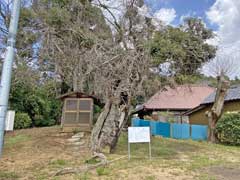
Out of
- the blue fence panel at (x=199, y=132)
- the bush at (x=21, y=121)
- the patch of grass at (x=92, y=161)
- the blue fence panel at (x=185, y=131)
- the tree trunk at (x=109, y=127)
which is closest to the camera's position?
the patch of grass at (x=92, y=161)

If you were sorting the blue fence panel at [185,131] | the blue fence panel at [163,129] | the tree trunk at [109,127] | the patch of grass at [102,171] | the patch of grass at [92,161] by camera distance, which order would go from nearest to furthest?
the patch of grass at [102,171]
the patch of grass at [92,161]
the tree trunk at [109,127]
the blue fence panel at [185,131]
the blue fence panel at [163,129]

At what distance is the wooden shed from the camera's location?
11.9 metres

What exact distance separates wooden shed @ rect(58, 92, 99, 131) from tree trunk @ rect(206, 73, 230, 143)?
24.1ft

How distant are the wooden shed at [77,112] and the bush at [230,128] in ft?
25.1

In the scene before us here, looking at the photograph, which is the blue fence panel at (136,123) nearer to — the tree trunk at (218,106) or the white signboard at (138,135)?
the tree trunk at (218,106)

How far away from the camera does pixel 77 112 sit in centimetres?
1206

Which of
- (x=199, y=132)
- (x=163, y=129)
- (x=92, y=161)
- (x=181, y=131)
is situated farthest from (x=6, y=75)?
(x=163, y=129)

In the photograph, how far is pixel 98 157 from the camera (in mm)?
6988

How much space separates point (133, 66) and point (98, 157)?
3.69 metres

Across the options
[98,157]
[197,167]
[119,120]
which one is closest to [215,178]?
[197,167]

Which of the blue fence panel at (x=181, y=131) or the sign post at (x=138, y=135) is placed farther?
the blue fence panel at (x=181, y=131)

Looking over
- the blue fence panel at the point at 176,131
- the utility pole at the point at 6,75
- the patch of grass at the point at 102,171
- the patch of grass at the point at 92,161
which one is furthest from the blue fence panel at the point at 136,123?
the utility pole at the point at 6,75

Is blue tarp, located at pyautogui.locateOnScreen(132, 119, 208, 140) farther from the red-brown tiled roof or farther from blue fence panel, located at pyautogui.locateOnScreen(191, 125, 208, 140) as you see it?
the red-brown tiled roof

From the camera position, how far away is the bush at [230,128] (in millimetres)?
12734
